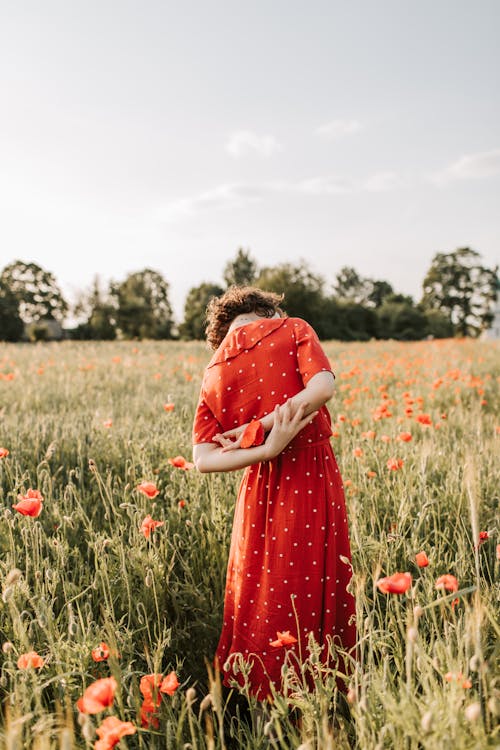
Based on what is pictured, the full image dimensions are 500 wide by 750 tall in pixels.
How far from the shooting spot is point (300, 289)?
50.0 meters

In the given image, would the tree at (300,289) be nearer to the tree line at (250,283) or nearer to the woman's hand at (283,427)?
the tree line at (250,283)

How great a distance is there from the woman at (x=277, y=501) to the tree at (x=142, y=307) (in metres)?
41.8

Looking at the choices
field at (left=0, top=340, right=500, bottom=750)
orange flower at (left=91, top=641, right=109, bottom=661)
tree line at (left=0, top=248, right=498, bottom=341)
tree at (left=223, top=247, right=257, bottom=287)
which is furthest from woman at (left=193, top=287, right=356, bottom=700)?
tree at (left=223, top=247, right=257, bottom=287)

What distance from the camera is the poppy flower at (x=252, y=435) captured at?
192cm

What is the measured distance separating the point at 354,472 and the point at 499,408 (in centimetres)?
358

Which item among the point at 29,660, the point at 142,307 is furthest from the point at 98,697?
the point at 142,307

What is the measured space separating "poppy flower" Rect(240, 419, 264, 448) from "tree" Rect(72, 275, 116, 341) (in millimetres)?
41950

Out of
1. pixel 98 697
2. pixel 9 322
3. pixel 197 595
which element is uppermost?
pixel 9 322

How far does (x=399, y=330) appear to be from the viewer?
57469mm

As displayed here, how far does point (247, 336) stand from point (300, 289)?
48.7 metres

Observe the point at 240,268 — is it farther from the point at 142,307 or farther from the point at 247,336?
the point at 247,336

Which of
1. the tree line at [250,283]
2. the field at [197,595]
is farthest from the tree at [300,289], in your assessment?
the field at [197,595]

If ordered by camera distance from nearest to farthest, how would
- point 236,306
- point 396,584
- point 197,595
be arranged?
point 396,584, point 236,306, point 197,595

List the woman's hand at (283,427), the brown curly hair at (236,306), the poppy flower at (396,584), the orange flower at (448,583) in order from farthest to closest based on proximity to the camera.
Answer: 1. the brown curly hair at (236,306)
2. the woman's hand at (283,427)
3. the orange flower at (448,583)
4. the poppy flower at (396,584)
